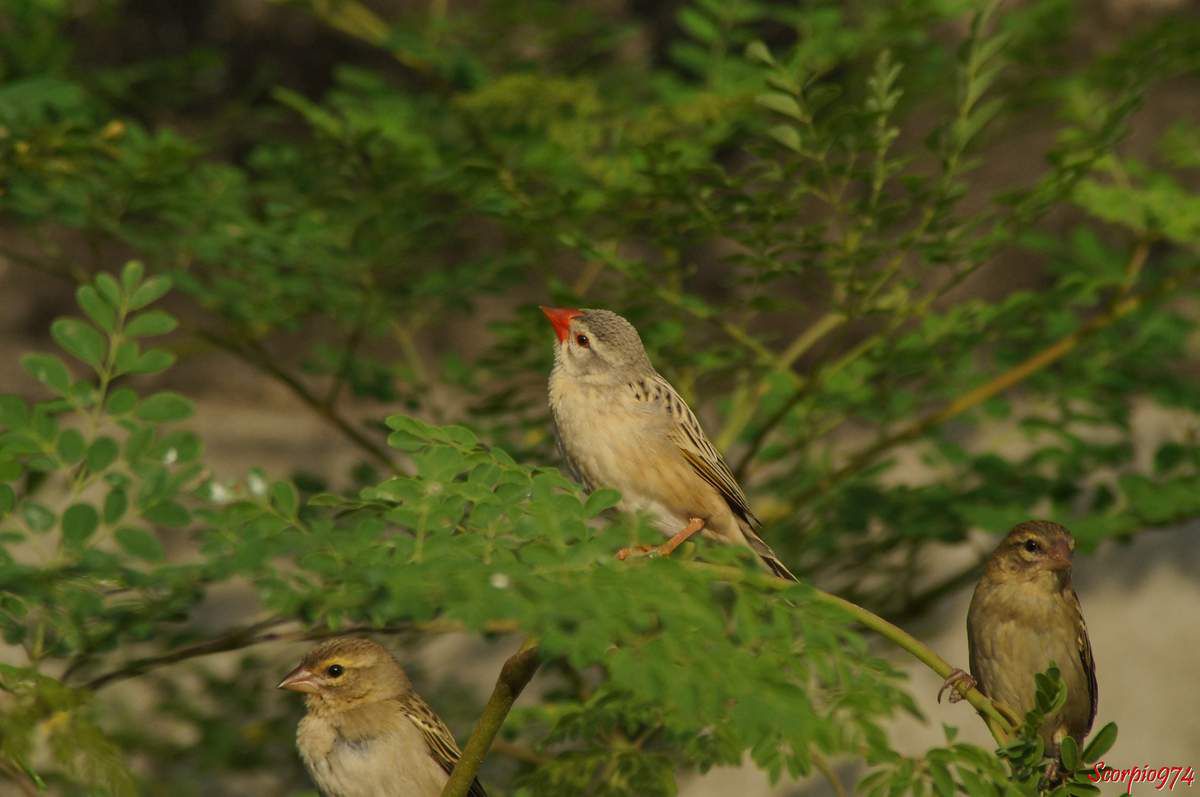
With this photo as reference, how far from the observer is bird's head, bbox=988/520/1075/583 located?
162 inches

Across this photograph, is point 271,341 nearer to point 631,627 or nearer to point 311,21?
point 311,21

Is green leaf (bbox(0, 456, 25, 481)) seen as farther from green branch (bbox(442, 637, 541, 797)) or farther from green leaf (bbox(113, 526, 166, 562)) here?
green branch (bbox(442, 637, 541, 797))

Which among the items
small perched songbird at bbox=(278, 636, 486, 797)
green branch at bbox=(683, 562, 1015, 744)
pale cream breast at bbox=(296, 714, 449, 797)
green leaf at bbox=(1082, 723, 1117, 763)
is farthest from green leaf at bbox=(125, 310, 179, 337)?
green leaf at bbox=(1082, 723, 1117, 763)

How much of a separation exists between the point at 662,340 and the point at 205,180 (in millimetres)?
1975

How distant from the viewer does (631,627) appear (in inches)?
101

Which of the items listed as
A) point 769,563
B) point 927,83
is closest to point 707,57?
point 927,83

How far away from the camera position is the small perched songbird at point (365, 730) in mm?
4438

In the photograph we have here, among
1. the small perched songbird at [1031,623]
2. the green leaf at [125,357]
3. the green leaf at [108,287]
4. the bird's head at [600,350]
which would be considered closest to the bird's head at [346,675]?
the bird's head at [600,350]

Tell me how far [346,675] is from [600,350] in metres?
1.37

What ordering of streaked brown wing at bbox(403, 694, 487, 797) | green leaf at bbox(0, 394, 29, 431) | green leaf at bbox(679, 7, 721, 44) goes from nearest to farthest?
green leaf at bbox(0, 394, 29, 431) → streaked brown wing at bbox(403, 694, 487, 797) → green leaf at bbox(679, 7, 721, 44)

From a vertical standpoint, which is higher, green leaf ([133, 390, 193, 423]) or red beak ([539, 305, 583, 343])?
red beak ([539, 305, 583, 343])

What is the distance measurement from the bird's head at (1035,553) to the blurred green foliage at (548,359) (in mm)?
498

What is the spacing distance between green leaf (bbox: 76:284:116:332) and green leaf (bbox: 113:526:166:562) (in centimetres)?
63

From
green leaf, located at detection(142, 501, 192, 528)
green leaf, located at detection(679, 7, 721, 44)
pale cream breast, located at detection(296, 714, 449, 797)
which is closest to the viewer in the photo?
green leaf, located at detection(142, 501, 192, 528)
